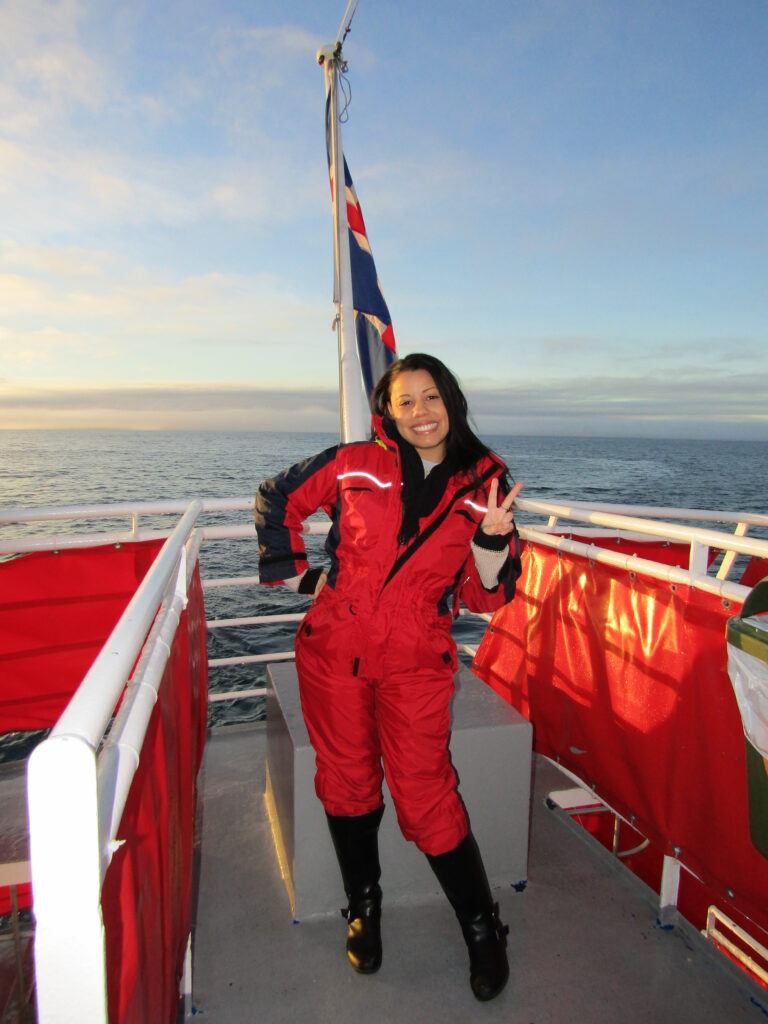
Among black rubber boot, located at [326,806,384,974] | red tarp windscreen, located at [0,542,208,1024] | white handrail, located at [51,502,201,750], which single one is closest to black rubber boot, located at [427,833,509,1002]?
black rubber boot, located at [326,806,384,974]

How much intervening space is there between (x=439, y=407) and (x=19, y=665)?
2.61 metres

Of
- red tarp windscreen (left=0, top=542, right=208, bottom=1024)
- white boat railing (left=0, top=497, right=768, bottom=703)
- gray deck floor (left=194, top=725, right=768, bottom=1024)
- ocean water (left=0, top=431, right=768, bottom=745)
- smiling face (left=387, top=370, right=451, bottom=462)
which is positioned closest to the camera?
red tarp windscreen (left=0, top=542, right=208, bottom=1024)

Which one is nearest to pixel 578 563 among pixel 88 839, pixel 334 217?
pixel 88 839

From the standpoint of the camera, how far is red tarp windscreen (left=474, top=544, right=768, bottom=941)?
2.16 m

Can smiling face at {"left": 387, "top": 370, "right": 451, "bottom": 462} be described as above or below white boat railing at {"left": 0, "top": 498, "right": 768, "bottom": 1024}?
above

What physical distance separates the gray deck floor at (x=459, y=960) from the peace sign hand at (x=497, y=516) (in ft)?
4.38

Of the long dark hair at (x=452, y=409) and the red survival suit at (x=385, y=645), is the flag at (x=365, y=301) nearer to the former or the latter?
the long dark hair at (x=452, y=409)

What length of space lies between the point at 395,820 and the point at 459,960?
47 cm

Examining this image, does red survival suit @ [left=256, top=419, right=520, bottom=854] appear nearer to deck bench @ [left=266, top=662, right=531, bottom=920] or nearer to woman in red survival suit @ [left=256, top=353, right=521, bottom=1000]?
woman in red survival suit @ [left=256, top=353, right=521, bottom=1000]

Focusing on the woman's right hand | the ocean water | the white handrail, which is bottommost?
the ocean water

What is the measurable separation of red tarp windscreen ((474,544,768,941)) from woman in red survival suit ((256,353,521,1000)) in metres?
0.61

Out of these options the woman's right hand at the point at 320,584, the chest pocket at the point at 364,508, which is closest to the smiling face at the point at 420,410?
the chest pocket at the point at 364,508

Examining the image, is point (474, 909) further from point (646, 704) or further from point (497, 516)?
point (497, 516)

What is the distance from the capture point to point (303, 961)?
2.28 m
